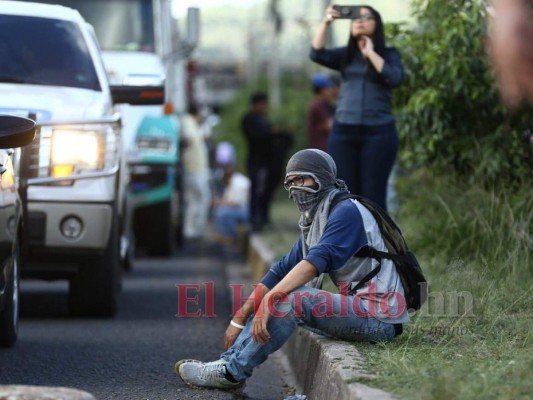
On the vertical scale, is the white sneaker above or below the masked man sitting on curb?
below

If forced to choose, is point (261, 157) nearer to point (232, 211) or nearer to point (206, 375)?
point (232, 211)

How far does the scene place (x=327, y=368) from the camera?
Answer: 6.32m

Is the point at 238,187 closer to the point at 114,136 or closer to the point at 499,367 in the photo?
the point at 114,136

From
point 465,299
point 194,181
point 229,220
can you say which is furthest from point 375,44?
point 194,181

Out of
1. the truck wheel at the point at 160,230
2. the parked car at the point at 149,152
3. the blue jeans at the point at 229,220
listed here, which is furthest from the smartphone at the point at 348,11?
the blue jeans at the point at 229,220

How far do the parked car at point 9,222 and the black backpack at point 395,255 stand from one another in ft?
4.76

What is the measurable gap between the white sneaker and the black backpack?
69 cm

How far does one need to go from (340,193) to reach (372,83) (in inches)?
113

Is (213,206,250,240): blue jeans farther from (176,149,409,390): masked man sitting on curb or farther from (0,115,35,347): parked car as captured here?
(176,149,409,390): masked man sitting on curb

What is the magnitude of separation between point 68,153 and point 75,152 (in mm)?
46

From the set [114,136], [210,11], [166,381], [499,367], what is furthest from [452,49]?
[210,11]

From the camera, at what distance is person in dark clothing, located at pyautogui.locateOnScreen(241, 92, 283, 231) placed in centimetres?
1680

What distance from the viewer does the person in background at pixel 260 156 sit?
661 inches

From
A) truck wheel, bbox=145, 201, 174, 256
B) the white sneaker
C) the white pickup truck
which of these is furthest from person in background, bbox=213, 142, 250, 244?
the white sneaker
